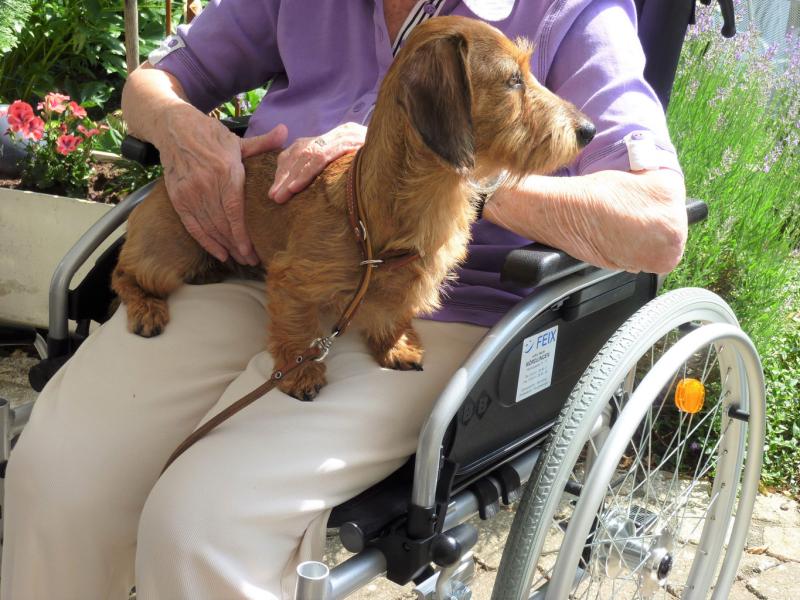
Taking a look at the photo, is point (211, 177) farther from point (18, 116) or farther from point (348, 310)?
point (18, 116)

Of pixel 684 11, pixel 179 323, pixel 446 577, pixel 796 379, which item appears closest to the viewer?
pixel 446 577

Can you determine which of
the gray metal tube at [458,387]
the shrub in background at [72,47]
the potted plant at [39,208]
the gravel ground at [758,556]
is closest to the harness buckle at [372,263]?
the gray metal tube at [458,387]

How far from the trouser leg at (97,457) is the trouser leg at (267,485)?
0.18 meters

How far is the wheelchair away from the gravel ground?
0.57m

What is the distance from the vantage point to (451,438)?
1.61 metres

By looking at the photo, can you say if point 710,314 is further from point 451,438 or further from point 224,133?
point 224,133

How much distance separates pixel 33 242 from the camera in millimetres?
3678

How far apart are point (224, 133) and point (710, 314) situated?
1.13 meters

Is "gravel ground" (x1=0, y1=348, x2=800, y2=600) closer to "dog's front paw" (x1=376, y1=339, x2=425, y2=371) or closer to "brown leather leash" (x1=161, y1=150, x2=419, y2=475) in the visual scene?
"dog's front paw" (x1=376, y1=339, x2=425, y2=371)

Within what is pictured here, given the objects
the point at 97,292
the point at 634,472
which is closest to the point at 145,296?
the point at 97,292

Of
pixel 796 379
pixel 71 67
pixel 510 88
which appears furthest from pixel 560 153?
pixel 71 67

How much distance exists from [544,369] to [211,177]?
0.83 meters

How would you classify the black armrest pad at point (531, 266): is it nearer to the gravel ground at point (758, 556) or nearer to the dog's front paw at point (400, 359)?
the dog's front paw at point (400, 359)

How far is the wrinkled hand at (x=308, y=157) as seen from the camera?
191 centimetres
